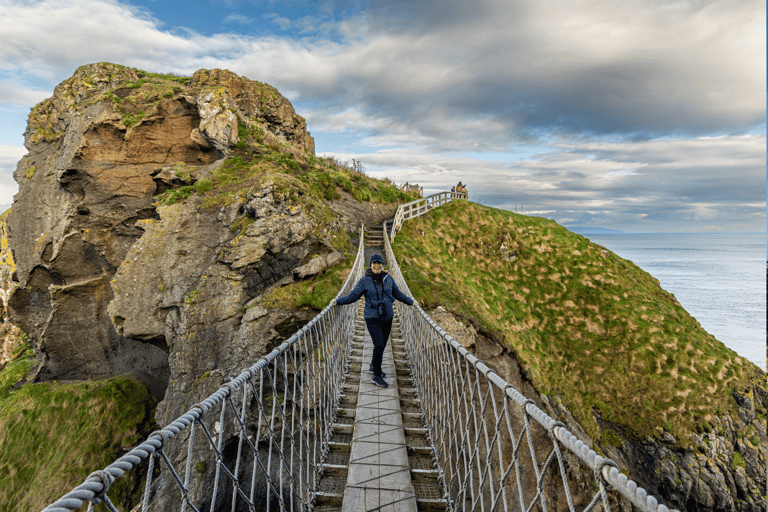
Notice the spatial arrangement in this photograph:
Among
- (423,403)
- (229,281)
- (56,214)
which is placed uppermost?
(56,214)

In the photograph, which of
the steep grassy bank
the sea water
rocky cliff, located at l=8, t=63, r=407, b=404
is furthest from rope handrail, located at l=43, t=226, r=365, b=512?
the sea water

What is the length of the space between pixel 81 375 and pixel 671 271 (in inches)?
4504

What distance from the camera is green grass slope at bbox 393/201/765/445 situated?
12508mm

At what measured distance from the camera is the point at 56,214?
46.6 ft

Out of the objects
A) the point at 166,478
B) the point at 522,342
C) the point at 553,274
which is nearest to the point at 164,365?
the point at 166,478

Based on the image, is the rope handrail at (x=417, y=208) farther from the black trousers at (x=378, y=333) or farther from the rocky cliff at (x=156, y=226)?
the black trousers at (x=378, y=333)

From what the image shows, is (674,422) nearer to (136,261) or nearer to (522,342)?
(522,342)

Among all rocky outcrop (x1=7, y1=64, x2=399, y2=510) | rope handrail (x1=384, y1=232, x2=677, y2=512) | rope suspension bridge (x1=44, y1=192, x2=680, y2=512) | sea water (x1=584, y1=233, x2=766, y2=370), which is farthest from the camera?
sea water (x1=584, y1=233, x2=766, y2=370)

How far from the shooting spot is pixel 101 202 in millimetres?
13258

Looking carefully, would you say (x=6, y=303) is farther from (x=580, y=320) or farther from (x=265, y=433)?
(x=580, y=320)

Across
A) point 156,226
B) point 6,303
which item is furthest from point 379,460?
point 6,303

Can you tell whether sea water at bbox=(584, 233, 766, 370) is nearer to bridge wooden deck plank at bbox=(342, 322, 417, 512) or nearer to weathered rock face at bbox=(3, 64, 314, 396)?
bridge wooden deck plank at bbox=(342, 322, 417, 512)

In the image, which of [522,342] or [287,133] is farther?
[287,133]

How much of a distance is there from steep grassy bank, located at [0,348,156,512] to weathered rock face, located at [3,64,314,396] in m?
0.84
